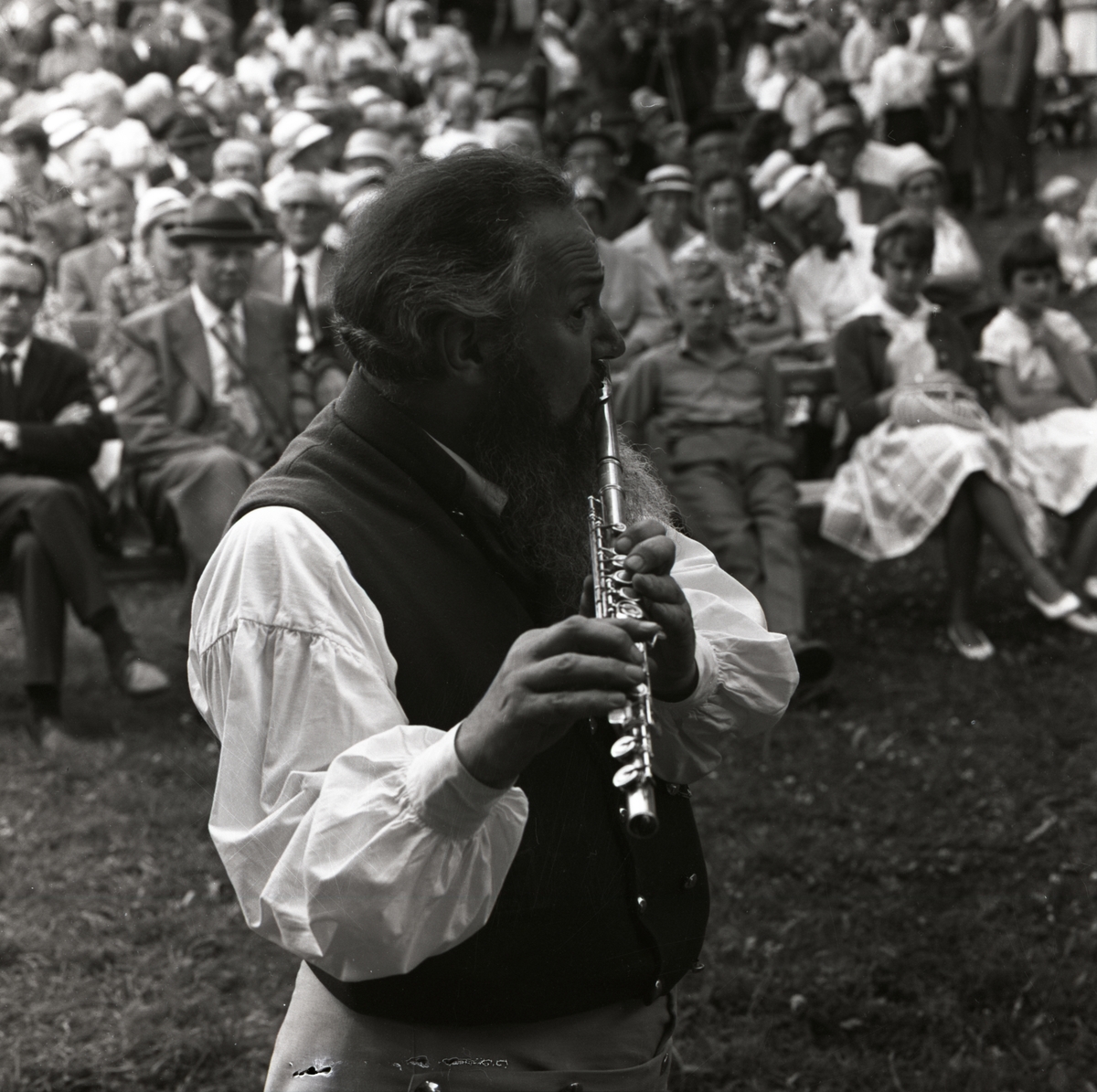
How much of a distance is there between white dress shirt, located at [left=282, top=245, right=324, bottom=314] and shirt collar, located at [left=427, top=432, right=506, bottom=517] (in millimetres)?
5982

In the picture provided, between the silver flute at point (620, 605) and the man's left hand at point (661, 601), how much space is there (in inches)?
0.8

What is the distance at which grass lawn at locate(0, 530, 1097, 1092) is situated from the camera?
12.9 feet

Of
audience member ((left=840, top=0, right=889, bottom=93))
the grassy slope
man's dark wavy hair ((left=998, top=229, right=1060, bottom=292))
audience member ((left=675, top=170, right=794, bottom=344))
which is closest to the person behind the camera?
the grassy slope

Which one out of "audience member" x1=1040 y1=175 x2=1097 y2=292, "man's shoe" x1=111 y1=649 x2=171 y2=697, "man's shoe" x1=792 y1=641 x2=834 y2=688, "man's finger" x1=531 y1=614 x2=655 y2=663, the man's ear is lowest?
"audience member" x1=1040 y1=175 x2=1097 y2=292

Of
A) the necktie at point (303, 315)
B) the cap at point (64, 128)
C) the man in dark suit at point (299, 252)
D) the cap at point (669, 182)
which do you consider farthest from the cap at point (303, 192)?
the cap at point (64, 128)

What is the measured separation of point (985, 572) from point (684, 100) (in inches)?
449

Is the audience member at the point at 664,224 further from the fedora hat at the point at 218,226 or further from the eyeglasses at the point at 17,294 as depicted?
the eyeglasses at the point at 17,294

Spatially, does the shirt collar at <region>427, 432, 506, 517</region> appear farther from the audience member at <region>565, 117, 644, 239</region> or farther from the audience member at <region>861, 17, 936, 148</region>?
the audience member at <region>861, 17, 936, 148</region>

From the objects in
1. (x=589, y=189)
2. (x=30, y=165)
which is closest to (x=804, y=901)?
(x=589, y=189)

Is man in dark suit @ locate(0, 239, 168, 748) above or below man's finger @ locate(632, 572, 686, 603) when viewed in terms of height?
below

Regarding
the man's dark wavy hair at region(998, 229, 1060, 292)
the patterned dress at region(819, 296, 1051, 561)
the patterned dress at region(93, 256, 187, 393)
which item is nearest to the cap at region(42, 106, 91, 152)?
the patterned dress at region(93, 256, 187, 393)

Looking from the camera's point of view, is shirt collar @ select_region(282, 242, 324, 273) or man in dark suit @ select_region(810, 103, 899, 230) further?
man in dark suit @ select_region(810, 103, 899, 230)

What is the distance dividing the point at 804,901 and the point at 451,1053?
2.63m

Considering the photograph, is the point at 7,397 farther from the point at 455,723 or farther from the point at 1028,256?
the point at 455,723
